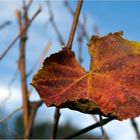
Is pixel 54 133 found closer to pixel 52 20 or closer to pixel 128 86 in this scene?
pixel 128 86

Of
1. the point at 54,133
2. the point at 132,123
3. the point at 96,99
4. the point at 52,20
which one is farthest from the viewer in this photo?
the point at 52,20

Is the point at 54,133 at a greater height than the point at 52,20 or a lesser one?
lesser

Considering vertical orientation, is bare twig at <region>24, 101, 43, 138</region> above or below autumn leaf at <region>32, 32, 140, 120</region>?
above

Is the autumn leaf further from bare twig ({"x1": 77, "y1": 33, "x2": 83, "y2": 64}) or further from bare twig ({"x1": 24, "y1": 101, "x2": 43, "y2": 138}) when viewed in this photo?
bare twig ({"x1": 77, "y1": 33, "x2": 83, "y2": 64})

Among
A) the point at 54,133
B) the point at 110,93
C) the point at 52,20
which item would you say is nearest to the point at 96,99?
the point at 110,93

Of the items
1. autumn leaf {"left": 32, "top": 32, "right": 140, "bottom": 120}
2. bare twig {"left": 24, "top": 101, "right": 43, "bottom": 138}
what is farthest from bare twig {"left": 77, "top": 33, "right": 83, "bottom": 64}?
autumn leaf {"left": 32, "top": 32, "right": 140, "bottom": 120}

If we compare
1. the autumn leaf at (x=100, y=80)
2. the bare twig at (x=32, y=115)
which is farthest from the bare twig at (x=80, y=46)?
the autumn leaf at (x=100, y=80)

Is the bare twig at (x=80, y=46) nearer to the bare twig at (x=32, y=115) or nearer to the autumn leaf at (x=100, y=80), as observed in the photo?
the bare twig at (x=32, y=115)

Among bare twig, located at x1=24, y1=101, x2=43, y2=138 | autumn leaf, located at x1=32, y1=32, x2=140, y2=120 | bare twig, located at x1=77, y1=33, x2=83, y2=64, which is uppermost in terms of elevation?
bare twig, located at x1=77, y1=33, x2=83, y2=64
